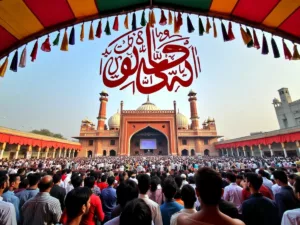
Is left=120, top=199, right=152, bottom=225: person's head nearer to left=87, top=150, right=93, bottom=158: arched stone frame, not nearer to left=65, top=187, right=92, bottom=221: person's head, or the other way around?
left=65, top=187, right=92, bottom=221: person's head

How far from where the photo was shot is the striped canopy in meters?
3.00

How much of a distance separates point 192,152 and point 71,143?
20.6 meters

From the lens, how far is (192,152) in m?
29.3

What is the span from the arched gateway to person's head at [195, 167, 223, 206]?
29.3 m

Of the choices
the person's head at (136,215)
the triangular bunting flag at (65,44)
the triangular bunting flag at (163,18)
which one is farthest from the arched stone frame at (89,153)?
the person's head at (136,215)

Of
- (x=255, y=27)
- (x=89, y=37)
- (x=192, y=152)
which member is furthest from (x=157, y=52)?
(x=192, y=152)

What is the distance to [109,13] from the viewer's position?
3635mm

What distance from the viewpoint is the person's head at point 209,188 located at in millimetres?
1042

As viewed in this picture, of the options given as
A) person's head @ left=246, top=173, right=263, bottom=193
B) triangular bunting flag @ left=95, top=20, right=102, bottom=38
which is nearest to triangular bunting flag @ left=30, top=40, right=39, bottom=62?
triangular bunting flag @ left=95, top=20, right=102, bottom=38

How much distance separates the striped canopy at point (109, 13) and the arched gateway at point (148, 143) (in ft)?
89.1

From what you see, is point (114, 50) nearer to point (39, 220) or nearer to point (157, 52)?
point (157, 52)

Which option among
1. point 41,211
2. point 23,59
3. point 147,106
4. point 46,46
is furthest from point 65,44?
point 147,106

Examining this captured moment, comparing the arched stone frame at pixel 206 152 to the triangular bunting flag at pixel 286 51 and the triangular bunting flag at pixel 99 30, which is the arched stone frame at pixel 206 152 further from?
the triangular bunting flag at pixel 99 30

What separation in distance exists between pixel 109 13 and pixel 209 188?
3.90 m
